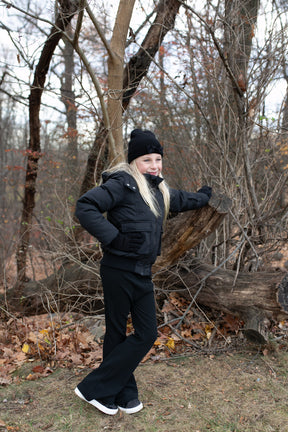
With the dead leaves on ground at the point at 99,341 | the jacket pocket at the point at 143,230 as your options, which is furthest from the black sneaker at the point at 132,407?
the jacket pocket at the point at 143,230

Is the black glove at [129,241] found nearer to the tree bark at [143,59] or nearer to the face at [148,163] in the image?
the face at [148,163]

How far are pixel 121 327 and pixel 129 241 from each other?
2.47 feet

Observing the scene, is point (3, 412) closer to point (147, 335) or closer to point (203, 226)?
point (147, 335)

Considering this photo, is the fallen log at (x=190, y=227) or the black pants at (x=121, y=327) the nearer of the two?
the black pants at (x=121, y=327)

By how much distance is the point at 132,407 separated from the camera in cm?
291

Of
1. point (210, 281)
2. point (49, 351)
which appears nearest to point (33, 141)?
point (49, 351)

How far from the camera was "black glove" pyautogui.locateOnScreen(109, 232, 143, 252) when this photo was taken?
106 inches

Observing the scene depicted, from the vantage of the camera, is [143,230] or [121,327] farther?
[121,327]

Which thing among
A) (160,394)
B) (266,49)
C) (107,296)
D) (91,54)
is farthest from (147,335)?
(91,54)

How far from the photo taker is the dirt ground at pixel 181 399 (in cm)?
277

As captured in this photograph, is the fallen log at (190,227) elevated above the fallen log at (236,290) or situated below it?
above

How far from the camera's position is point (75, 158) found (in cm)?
893

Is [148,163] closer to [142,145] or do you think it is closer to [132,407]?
[142,145]

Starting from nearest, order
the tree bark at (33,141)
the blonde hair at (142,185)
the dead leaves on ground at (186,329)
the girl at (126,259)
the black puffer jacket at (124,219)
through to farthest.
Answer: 1. the black puffer jacket at (124,219)
2. the girl at (126,259)
3. the blonde hair at (142,185)
4. the dead leaves on ground at (186,329)
5. the tree bark at (33,141)
